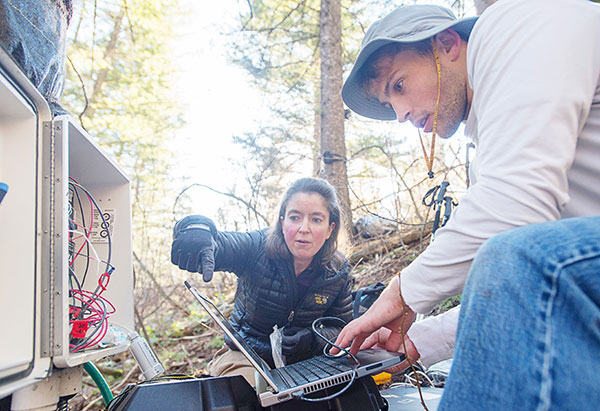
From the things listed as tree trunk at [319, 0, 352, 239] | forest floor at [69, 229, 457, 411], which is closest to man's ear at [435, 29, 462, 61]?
forest floor at [69, 229, 457, 411]

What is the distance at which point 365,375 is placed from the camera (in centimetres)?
114

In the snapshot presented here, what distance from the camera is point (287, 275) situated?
2.41 m

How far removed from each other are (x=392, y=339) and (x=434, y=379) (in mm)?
714

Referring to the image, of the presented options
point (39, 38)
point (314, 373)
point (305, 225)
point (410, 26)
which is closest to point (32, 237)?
point (39, 38)

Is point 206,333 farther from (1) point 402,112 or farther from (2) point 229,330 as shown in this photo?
(1) point 402,112

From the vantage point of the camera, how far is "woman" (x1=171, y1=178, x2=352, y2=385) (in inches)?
87.5

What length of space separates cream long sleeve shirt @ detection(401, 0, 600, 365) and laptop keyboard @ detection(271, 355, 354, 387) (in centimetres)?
43

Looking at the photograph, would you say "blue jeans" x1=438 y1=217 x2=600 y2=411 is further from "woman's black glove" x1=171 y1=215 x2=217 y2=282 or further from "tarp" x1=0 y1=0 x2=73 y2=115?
"woman's black glove" x1=171 y1=215 x2=217 y2=282

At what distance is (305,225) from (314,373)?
52.9 inches

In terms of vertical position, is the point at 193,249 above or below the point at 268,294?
above

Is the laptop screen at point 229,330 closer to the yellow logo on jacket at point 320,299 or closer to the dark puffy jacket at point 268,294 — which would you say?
the dark puffy jacket at point 268,294

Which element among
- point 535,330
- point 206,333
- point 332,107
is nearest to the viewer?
point 535,330

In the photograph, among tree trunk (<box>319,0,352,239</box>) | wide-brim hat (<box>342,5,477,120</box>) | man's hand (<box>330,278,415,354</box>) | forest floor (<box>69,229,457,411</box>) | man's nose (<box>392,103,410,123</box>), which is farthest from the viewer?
tree trunk (<box>319,0,352,239</box>)

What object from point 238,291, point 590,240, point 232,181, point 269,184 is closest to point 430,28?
point 590,240
